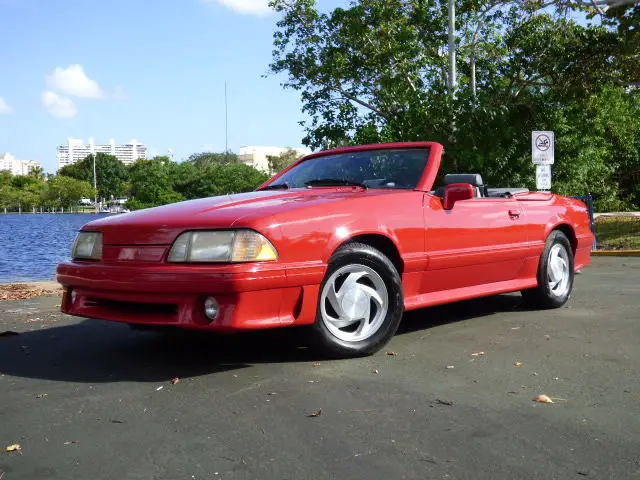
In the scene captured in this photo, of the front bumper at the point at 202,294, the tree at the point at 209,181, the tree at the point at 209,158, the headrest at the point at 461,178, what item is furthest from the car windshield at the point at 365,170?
the tree at the point at 209,158

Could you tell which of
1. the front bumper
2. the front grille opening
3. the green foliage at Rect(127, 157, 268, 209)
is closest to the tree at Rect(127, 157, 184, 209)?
the green foliage at Rect(127, 157, 268, 209)

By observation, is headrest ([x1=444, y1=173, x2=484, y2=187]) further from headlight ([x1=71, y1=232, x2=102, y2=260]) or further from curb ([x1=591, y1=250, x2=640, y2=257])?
curb ([x1=591, y1=250, x2=640, y2=257])

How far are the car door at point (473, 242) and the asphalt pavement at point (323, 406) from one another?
0.43 metres

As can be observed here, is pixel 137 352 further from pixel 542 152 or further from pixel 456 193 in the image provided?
pixel 542 152

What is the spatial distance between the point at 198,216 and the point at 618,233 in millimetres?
13184

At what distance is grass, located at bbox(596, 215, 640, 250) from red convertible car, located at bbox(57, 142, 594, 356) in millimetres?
9492

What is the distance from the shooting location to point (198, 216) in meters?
4.09

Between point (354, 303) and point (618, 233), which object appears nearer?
point (354, 303)

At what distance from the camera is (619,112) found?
93.6 feet

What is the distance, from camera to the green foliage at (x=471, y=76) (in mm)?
18484

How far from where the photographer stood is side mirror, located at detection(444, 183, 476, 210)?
491 cm

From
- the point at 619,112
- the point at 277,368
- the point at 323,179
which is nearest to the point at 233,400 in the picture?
the point at 277,368

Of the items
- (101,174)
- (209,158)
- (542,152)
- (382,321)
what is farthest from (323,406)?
(101,174)

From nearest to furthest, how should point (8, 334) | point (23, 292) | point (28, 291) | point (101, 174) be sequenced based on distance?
point (8, 334)
point (23, 292)
point (28, 291)
point (101, 174)
